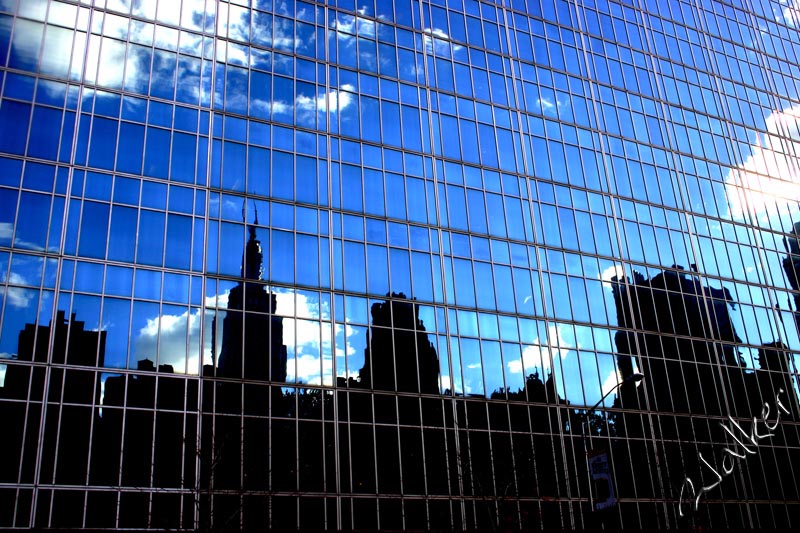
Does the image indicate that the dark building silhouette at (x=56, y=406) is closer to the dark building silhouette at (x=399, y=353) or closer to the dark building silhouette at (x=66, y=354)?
the dark building silhouette at (x=66, y=354)

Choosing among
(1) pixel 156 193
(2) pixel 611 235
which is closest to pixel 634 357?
(2) pixel 611 235

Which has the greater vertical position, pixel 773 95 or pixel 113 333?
pixel 773 95

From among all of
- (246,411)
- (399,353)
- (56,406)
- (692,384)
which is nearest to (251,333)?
(246,411)

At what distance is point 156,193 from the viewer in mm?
40750

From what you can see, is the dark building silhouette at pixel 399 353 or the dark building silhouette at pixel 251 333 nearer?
the dark building silhouette at pixel 251 333

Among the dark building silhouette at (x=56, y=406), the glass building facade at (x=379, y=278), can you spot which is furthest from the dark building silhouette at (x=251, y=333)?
the dark building silhouette at (x=56, y=406)

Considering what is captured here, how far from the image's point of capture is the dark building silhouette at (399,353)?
4288 cm

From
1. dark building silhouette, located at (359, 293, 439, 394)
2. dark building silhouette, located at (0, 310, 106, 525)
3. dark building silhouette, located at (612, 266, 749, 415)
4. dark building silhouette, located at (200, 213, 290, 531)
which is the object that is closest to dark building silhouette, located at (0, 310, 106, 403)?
dark building silhouette, located at (0, 310, 106, 525)

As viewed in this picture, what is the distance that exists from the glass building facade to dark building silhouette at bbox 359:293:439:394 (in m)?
0.14

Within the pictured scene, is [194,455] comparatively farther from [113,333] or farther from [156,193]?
[156,193]

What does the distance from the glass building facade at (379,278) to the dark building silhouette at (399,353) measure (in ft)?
0.47

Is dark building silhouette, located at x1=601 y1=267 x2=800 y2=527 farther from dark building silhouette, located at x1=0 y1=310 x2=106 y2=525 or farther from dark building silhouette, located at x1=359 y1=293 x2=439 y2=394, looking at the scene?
dark building silhouette, located at x1=0 y1=310 x2=106 y2=525

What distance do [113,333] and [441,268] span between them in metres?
19.3

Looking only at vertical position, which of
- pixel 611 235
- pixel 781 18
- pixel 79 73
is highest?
pixel 781 18
